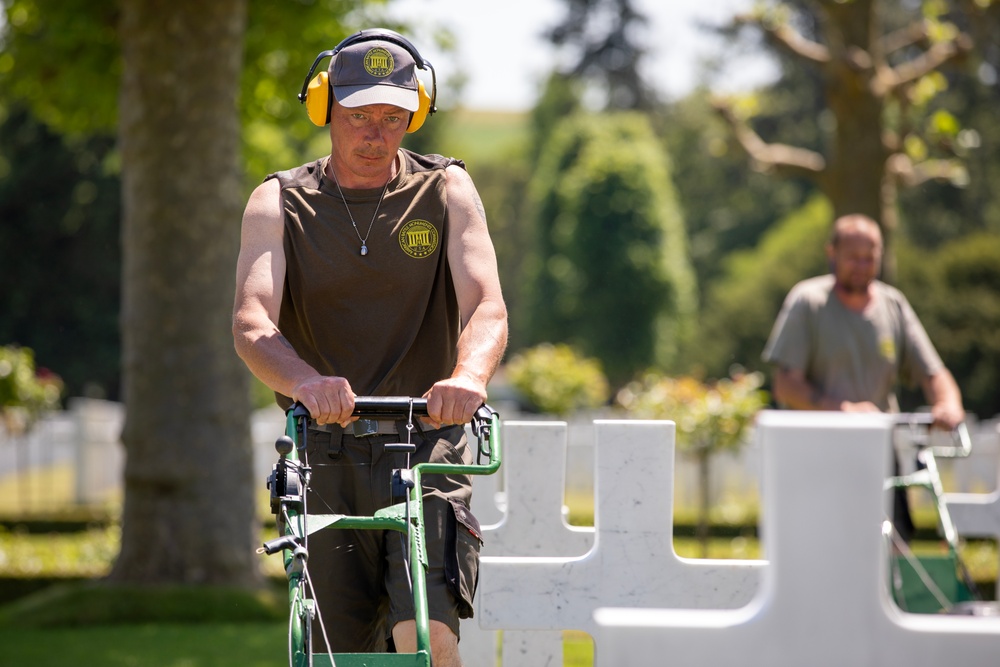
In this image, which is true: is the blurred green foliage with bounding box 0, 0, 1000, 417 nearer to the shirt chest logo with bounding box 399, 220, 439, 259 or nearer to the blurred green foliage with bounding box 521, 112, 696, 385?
the blurred green foliage with bounding box 521, 112, 696, 385

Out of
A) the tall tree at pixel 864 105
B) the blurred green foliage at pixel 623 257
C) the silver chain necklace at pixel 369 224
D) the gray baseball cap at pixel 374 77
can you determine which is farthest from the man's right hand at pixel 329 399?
the blurred green foliage at pixel 623 257

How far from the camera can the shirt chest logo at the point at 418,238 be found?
164 inches

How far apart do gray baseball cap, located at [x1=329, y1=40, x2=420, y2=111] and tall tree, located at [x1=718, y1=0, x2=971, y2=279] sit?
365 inches

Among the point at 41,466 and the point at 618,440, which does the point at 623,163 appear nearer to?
the point at 41,466

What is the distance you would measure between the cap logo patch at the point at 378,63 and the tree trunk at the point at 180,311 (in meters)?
6.53

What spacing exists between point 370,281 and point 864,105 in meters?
9.77

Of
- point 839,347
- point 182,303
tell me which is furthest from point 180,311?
Result: point 839,347

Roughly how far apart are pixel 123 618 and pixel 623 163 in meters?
43.3

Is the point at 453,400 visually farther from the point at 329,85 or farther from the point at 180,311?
the point at 180,311

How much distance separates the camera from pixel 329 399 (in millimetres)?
3514

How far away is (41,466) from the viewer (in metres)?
21.5

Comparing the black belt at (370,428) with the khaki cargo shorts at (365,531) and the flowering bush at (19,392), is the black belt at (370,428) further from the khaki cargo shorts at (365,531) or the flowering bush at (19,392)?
the flowering bush at (19,392)

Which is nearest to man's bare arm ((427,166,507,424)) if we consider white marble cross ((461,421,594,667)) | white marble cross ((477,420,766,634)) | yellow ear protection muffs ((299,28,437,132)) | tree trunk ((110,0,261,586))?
yellow ear protection muffs ((299,28,437,132))

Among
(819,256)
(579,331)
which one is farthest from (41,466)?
(579,331)
